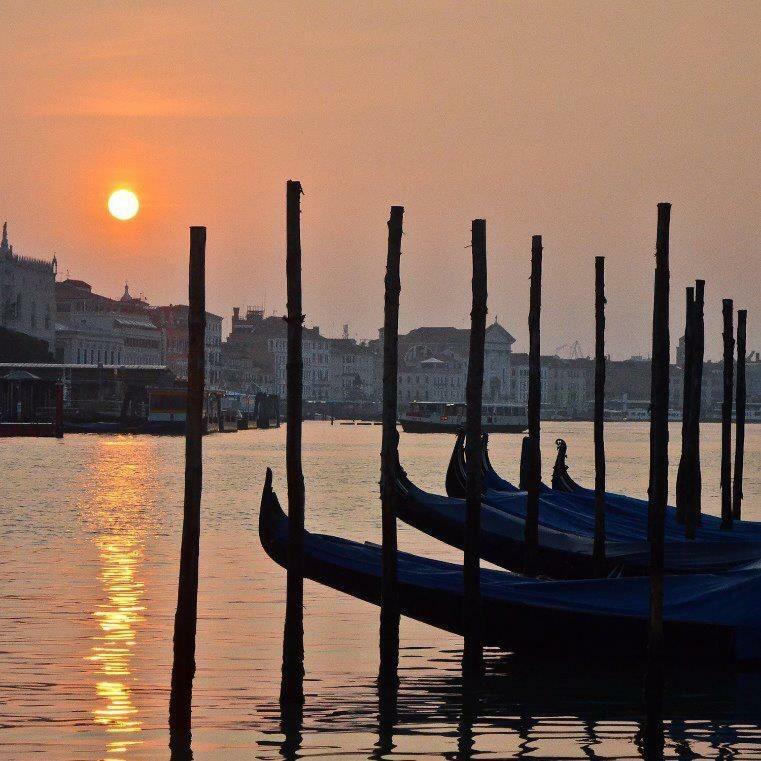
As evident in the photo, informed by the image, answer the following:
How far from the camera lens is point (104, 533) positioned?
25.5m

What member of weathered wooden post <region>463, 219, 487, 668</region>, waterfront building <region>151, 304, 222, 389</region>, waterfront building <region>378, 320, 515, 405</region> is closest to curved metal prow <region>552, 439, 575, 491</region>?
weathered wooden post <region>463, 219, 487, 668</region>

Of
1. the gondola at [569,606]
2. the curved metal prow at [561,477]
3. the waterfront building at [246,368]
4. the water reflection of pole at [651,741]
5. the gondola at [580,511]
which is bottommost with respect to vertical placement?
the water reflection of pole at [651,741]

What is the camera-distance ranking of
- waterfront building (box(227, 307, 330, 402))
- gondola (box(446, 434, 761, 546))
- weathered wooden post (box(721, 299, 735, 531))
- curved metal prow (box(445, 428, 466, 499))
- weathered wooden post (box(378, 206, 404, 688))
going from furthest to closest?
waterfront building (box(227, 307, 330, 402)), weathered wooden post (box(721, 299, 735, 531)), curved metal prow (box(445, 428, 466, 499)), gondola (box(446, 434, 761, 546)), weathered wooden post (box(378, 206, 404, 688))

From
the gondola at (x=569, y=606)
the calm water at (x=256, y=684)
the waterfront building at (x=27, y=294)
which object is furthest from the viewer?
the waterfront building at (x=27, y=294)

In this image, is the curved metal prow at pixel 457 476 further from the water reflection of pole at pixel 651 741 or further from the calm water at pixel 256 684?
the water reflection of pole at pixel 651 741

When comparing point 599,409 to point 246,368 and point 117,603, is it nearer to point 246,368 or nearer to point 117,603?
point 117,603

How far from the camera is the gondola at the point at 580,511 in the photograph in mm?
17484

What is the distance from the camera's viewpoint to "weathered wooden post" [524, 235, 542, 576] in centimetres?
1563

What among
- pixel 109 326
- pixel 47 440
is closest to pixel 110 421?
pixel 47 440

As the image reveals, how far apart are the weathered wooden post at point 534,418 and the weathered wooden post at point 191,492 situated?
611 centimetres

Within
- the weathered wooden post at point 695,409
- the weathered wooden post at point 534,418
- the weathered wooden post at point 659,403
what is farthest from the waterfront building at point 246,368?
the weathered wooden post at point 659,403

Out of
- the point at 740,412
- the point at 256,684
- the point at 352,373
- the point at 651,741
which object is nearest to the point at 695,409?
the point at 740,412

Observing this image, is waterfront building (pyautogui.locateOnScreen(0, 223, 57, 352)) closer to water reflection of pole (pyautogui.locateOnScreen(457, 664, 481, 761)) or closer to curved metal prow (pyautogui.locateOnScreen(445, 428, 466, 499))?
curved metal prow (pyautogui.locateOnScreen(445, 428, 466, 499))

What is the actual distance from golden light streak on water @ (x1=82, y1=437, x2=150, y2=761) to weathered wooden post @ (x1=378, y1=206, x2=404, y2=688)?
5.08ft
